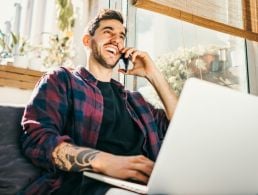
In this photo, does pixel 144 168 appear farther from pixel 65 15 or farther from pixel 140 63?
pixel 65 15

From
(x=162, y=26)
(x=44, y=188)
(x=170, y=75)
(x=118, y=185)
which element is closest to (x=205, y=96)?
(x=118, y=185)

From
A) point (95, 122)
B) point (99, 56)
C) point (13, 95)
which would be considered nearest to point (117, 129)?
point (95, 122)

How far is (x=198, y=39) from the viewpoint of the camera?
230 centimetres

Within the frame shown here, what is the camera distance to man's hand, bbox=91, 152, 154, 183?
2.71ft

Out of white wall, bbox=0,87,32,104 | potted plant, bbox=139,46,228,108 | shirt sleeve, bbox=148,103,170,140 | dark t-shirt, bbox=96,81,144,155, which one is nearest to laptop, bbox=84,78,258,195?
dark t-shirt, bbox=96,81,144,155

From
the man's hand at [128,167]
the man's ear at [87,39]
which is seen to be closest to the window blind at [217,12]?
the man's ear at [87,39]

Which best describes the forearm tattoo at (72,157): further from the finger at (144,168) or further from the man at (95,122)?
the finger at (144,168)

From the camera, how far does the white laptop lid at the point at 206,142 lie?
2.17 ft

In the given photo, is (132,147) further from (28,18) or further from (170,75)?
(28,18)

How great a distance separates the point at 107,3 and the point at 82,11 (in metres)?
0.21

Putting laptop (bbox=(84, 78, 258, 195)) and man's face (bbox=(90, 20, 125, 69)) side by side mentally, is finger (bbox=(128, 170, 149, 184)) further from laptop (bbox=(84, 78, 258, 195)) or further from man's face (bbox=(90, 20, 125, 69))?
man's face (bbox=(90, 20, 125, 69))

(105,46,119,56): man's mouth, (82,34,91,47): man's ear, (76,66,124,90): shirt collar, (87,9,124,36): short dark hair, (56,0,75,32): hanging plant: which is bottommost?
(76,66,124,90): shirt collar

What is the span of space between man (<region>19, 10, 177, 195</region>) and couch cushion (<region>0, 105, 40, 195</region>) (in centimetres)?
3

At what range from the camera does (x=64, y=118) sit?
1.14 meters
